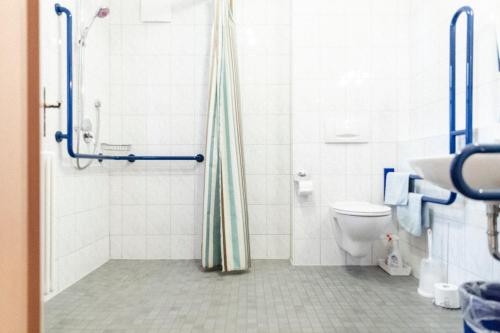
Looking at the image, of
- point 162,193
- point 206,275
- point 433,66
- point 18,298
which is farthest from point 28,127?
point 433,66

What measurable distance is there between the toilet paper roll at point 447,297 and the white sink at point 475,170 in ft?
3.11

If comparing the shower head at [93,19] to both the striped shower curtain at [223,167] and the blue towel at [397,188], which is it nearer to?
the striped shower curtain at [223,167]

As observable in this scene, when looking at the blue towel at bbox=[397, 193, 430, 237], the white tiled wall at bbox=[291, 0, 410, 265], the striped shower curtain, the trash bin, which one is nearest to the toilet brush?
the blue towel at bbox=[397, 193, 430, 237]

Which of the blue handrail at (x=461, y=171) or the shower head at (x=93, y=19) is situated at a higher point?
the shower head at (x=93, y=19)

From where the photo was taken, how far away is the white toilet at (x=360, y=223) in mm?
2000

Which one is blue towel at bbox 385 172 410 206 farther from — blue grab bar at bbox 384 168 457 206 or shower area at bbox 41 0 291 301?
shower area at bbox 41 0 291 301

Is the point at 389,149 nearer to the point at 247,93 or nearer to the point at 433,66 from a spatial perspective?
the point at 433,66

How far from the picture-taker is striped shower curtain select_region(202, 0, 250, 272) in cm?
232

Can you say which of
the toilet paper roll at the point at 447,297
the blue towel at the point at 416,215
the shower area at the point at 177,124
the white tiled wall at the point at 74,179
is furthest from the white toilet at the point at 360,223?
the white tiled wall at the point at 74,179

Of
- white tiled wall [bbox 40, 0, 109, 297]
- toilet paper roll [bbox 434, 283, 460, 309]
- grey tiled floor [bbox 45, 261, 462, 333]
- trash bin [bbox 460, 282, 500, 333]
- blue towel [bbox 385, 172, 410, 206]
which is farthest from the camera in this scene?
blue towel [bbox 385, 172, 410, 206]

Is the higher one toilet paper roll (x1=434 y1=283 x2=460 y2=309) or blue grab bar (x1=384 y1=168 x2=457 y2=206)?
blue grab bar (x1=384 y1=168 x2=457 y2=206)

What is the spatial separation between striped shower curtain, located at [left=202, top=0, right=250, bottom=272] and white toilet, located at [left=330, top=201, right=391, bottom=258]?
0.70 m

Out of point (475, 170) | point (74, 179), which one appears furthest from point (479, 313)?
point (74, 179)

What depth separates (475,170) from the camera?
1010mm
